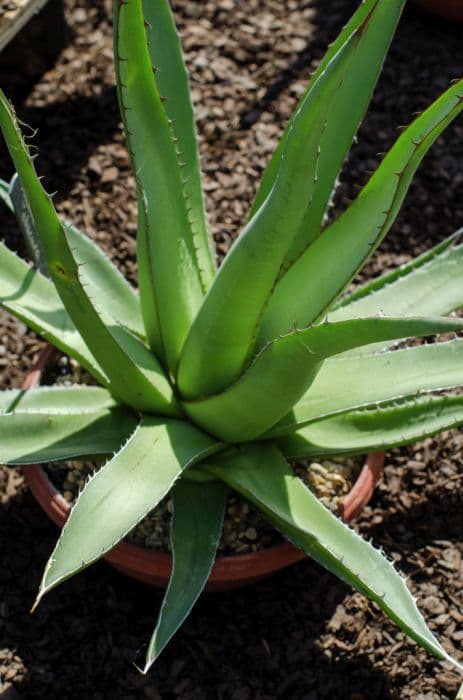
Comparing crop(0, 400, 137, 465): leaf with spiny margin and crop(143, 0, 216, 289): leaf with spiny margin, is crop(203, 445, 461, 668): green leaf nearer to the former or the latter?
crop(0, 400, 137, 465): leaf with spiny margin

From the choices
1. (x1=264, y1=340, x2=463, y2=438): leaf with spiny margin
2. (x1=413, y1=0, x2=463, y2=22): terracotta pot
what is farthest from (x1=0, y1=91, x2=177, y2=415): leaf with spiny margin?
(x1=413, y1=0, x2=463, y2=22): terracotta pot

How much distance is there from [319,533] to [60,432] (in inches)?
21.1

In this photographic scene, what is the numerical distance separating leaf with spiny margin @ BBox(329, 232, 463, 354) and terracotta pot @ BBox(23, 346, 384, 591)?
35 cm

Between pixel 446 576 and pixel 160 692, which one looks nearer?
pixel 160 692

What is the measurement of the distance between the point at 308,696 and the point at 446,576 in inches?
17.5

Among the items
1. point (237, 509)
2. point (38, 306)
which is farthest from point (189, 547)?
point (38, 306)

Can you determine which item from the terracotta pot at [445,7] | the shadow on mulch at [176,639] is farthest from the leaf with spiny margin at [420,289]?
the terracotta pot at [445,7]

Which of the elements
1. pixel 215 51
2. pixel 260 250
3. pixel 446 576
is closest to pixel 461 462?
pixel 446 576

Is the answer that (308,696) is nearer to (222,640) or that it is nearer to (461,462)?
(222,640)

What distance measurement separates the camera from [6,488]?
7.06 feet

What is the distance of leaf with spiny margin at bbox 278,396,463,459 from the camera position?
176cm

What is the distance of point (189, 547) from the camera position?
65.8 inches

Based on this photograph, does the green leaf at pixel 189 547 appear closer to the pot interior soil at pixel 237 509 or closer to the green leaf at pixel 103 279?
the pot interior soil at pixel 237 509

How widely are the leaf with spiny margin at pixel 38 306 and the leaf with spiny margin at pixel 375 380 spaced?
1.35 feet
